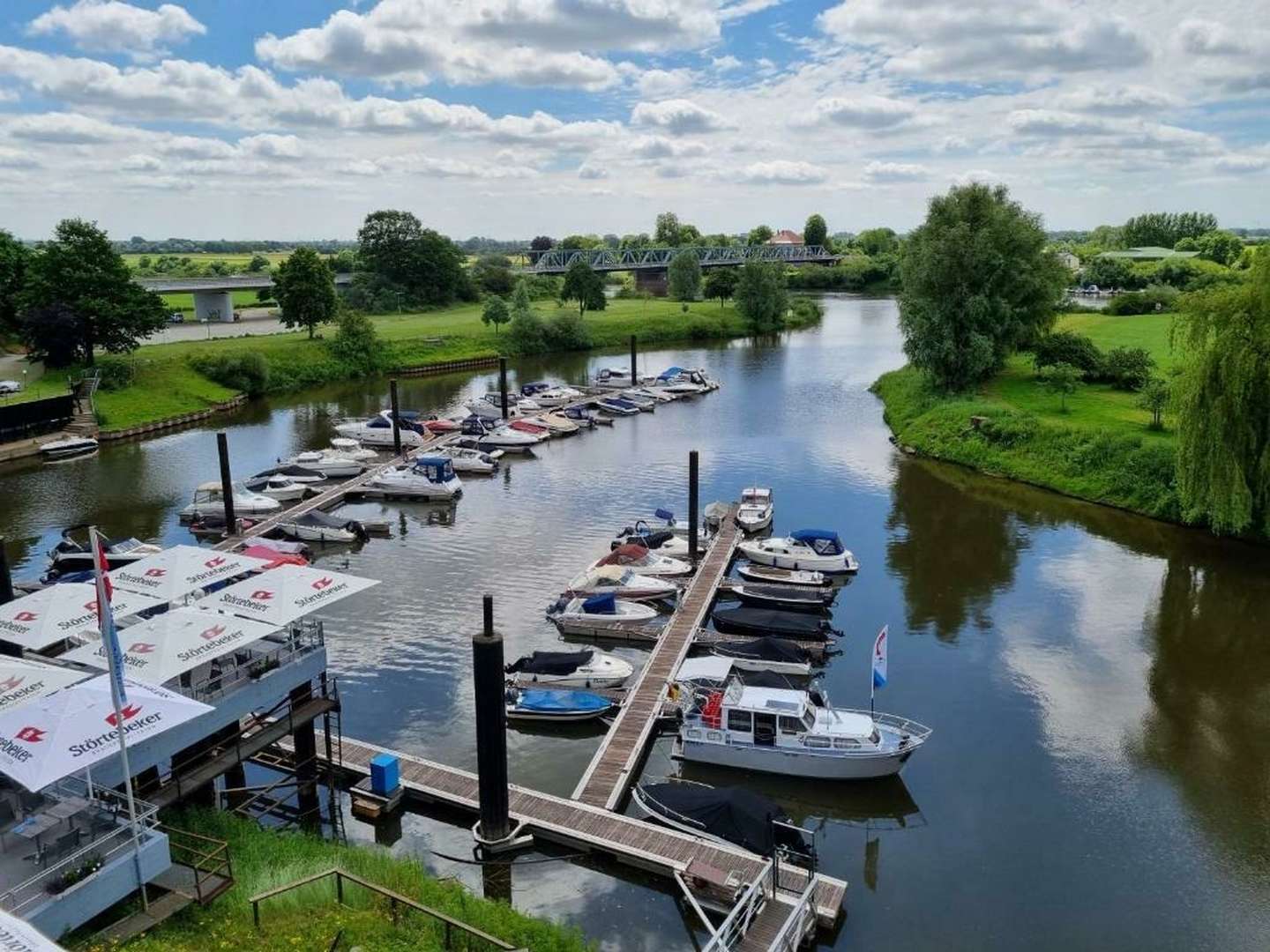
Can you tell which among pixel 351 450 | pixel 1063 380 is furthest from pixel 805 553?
pixel 1063 380

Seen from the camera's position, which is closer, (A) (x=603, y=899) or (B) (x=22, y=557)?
(A) (x=603, y=899)

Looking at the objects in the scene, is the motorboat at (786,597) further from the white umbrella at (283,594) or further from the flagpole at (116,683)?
the flagpole at (116,683)

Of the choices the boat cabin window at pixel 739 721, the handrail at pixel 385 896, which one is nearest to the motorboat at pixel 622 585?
the boat cabin window at pixel 739 721

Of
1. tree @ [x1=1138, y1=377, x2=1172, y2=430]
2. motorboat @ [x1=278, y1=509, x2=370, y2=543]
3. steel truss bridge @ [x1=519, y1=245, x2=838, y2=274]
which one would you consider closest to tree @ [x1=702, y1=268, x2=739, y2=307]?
steel truss bridge @ [x1=519, y1=245, x2=838, y2=274]

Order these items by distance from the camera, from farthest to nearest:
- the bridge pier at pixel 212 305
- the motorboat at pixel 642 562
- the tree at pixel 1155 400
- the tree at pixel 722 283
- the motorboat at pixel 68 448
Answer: the tree at pixel 722 283 → the bridge pier at pixel 212 305 → the motorboat at pixel 68 448 → the tree at pixel 1155 400 → the motorboat at pixel 642 562

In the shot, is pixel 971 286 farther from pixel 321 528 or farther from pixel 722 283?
pixel 722 283

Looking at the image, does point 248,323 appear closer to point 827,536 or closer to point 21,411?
point 21,411

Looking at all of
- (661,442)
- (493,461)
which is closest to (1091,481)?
(661,442)
